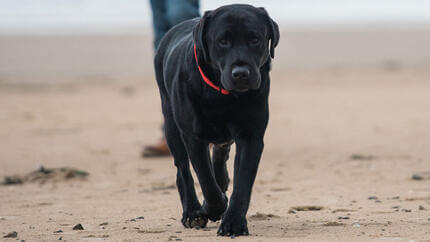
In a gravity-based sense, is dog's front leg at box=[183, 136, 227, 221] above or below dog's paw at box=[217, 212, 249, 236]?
above

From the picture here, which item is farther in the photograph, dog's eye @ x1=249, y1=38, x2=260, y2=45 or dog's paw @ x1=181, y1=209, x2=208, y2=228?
dog's paw @ x1=181, y1=209, x2=208, y2=228

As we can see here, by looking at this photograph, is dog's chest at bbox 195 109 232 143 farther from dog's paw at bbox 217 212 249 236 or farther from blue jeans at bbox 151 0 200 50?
blue jeans at bbox 151 0 200 50

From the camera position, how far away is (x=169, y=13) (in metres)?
6.61

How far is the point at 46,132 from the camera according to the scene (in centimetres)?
1015

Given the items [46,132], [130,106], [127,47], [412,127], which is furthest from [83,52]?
[412,127]

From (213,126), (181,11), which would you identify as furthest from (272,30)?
(181,11)

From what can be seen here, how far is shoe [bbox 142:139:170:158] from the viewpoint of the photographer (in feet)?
25.5

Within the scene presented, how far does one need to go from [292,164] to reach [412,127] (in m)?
3.01

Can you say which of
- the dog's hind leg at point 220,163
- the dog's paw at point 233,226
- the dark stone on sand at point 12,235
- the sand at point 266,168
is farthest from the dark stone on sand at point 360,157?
the dark stone on sand at point 12,235

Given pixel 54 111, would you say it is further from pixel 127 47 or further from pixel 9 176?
pixel 127 47

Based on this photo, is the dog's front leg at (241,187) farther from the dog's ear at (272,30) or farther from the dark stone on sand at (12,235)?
the dark stone on sand at (12,235)

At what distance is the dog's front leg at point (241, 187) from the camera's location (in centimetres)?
412

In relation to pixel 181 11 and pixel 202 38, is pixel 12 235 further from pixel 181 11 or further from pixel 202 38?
pixel 181 11

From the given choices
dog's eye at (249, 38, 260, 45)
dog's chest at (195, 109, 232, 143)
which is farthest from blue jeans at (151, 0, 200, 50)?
dog's eye at (249, 38, 260, 45)
